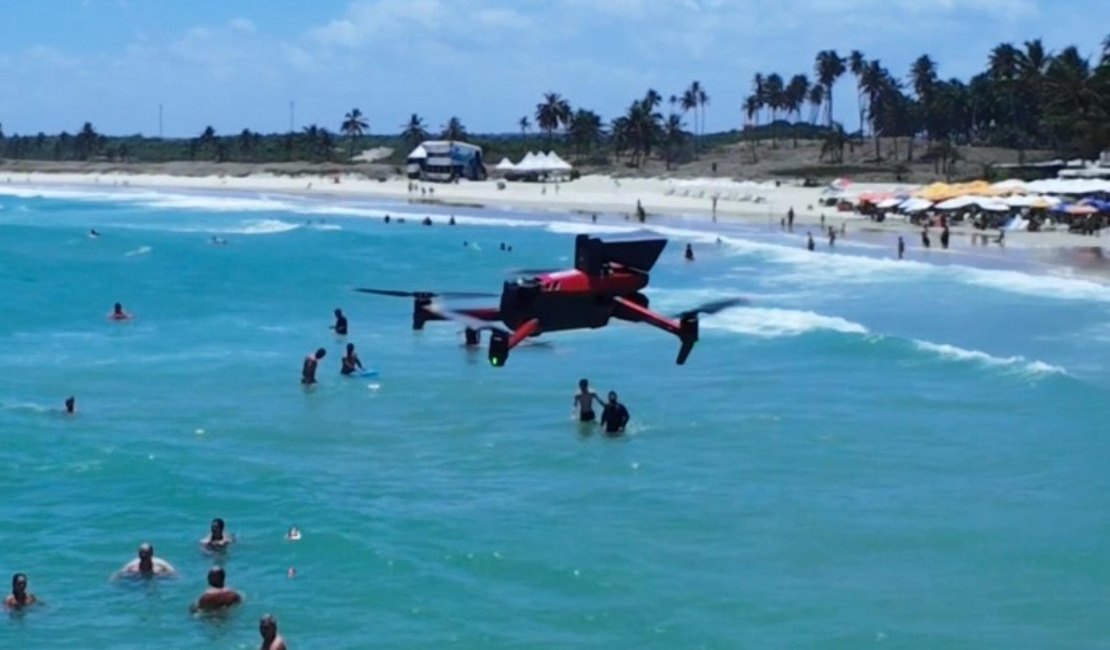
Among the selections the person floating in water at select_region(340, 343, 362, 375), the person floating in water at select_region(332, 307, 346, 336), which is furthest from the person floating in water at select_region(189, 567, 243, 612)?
the person floating in water at select_region(332, 307, 346, 336)

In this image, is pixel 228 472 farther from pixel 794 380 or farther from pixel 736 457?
pixel 794 380

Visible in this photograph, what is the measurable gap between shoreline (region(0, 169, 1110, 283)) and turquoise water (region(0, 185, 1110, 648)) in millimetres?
16443

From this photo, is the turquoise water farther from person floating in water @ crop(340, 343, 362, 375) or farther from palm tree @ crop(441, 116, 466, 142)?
palm tree @ crop(441, 116, 466, 142)

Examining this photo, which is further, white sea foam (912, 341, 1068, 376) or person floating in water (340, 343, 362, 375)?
person floating in water (340, 343, 362, 375)

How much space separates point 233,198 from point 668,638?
12454 cm

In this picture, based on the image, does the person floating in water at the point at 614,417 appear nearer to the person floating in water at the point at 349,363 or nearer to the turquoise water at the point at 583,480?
the turquoise water at the point at 583,480

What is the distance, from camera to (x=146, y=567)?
20.0 m

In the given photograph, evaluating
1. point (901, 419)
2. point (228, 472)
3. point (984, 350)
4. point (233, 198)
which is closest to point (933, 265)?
point (984, 350)

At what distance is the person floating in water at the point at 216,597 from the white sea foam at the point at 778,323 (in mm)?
24051

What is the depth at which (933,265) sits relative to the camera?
201ft

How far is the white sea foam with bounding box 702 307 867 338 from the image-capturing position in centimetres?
4312

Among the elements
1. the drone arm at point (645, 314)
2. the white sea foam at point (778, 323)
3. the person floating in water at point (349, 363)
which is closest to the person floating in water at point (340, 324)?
the person floating in water at point (349, 363)

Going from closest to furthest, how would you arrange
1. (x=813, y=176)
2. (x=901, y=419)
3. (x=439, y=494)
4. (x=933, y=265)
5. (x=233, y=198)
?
(x=439, y=494), (x=901, y=419), (x=933, y=265), (x=813, y=176), (x=233, y=198)

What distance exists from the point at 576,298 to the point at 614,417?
17947 mm
